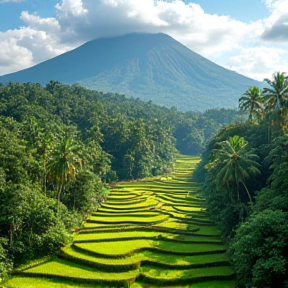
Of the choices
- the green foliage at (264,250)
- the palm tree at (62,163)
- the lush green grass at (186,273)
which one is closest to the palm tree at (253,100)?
the palm tree at (62,163)

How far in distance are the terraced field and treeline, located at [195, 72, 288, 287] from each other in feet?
6.20

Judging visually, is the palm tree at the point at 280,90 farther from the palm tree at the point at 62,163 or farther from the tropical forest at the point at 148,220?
the palm tree at the point at 62,163

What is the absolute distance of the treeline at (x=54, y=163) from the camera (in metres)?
24.8

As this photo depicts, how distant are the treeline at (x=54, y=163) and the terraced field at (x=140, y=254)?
1977 millimetres

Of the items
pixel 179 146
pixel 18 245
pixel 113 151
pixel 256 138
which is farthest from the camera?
pixel 179 146

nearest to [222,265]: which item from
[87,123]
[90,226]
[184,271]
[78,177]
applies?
[184,271]

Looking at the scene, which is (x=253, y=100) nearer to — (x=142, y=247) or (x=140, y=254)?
(x=142, y=247)

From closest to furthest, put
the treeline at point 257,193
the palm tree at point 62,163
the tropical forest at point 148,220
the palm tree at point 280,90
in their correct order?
the treeline at point 257,193, the tropical forest at point 148,220, the palm tree at point 62,163, the palm tree at point 280,90

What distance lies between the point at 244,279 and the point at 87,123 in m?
52.4

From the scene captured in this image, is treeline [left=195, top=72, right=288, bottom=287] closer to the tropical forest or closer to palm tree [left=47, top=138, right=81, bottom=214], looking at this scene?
the tropical forest

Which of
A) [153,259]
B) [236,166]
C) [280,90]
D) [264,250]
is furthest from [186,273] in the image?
[280,90]

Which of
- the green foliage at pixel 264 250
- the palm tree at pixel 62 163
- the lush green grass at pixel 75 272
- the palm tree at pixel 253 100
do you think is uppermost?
the palm tree at pixel 253 100

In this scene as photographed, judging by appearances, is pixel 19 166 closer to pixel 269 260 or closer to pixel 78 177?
pixel 78 177

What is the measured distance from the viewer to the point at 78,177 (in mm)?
34719
